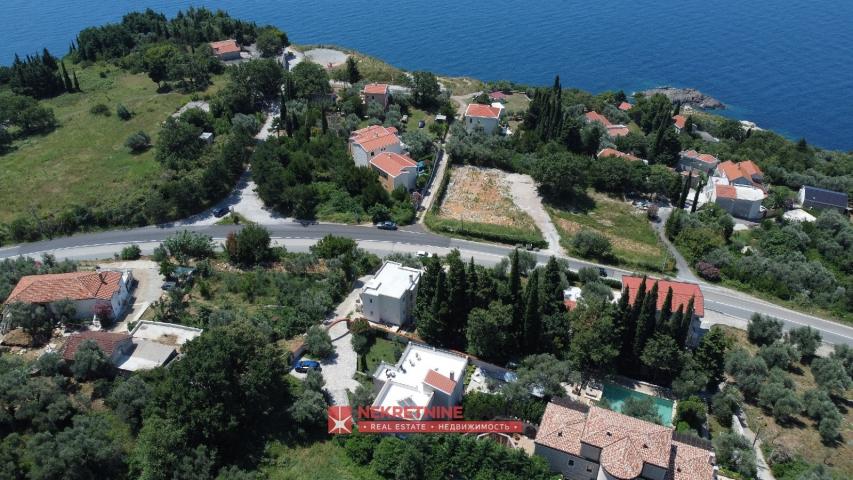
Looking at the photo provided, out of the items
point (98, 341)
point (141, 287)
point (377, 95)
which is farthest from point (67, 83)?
point (98, 341)

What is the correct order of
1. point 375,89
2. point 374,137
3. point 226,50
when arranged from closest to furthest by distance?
1. point 374,137
2. point 375,89
3. point 226,50

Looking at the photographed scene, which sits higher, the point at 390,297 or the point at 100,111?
the point at 100,111

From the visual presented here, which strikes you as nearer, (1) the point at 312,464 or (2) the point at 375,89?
(1) the point at 312,464

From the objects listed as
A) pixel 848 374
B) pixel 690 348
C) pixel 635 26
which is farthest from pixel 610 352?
pixel 635 26

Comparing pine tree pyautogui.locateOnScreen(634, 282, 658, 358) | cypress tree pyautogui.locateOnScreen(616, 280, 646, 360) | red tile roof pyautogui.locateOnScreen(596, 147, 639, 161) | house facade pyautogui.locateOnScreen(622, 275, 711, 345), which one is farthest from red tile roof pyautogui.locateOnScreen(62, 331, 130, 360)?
red tile roof pyautogui.locateOnScreen(596, 147, 639, 161)

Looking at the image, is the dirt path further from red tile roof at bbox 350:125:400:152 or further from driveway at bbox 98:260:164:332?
driveway at bbox 98:260:164:332

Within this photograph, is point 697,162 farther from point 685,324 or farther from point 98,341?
point 98,341

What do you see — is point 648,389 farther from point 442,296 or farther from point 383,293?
point 383,293
